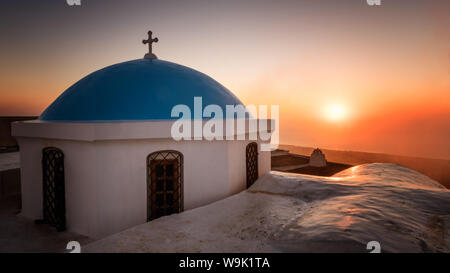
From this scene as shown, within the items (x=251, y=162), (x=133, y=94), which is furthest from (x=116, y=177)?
(x=251, y=162)

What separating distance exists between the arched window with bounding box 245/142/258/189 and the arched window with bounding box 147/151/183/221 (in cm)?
246

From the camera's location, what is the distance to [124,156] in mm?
6477

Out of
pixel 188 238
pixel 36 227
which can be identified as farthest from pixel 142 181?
pixel 36 227

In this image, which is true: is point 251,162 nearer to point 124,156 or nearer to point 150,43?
point 124,156

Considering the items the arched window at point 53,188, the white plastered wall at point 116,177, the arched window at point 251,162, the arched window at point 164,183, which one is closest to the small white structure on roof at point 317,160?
the arched window at point 251,162

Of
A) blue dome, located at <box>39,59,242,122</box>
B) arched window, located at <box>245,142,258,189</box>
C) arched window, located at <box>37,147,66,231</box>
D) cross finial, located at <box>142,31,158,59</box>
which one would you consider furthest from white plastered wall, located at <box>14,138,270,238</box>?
cross finial, located at <box>142,31,158,59</box>

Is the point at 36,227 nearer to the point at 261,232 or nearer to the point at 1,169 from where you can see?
the point at 1,169

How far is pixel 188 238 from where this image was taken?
435 centimetres

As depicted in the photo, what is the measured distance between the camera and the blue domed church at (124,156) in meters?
6.38

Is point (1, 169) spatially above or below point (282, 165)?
above

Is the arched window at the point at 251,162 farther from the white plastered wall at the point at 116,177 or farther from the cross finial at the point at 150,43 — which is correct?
the cross finial at the point at 150,43

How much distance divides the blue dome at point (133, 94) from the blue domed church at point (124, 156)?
0.03 metres

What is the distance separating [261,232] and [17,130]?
7.41 metres

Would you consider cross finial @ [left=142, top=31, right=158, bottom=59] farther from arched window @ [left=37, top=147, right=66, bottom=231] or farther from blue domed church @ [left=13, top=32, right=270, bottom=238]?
arched window @ [left=37, top=147, right=66, bottom=231]
